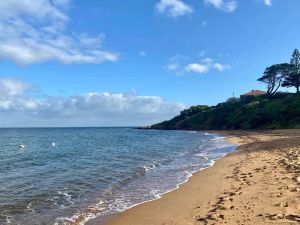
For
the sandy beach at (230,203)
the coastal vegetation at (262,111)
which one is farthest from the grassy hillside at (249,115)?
the sandy beach at (230,203)

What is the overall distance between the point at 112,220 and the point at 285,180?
295 inches

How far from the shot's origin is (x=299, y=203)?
9.95 meters

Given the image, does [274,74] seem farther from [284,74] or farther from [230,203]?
[230,203]

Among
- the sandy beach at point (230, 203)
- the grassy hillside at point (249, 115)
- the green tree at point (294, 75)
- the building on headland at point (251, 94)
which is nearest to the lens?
the sandy beach at point (230, 203)

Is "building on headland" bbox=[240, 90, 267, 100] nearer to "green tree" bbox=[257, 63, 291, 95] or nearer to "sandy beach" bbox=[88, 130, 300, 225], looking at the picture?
"green tree" bbox=[257, 63, 291, 95]

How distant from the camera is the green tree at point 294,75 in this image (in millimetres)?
105000

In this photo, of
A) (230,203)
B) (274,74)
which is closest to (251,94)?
(274,74)

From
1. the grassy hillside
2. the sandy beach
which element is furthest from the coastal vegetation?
the sandy beach

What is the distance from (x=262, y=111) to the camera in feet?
295

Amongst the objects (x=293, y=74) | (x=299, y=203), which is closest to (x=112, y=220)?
(x=299, y=203)

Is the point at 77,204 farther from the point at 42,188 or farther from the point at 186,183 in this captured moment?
the point at 186,183

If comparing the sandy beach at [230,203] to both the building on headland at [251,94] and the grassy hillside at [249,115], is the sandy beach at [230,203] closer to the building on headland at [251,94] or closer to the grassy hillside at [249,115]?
the grassy hillside at [249,115]

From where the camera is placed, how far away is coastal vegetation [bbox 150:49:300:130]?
80.9m

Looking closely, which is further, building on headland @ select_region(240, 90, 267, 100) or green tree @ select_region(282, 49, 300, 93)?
building on headland @ select_region(240, 90, 267, 100)
